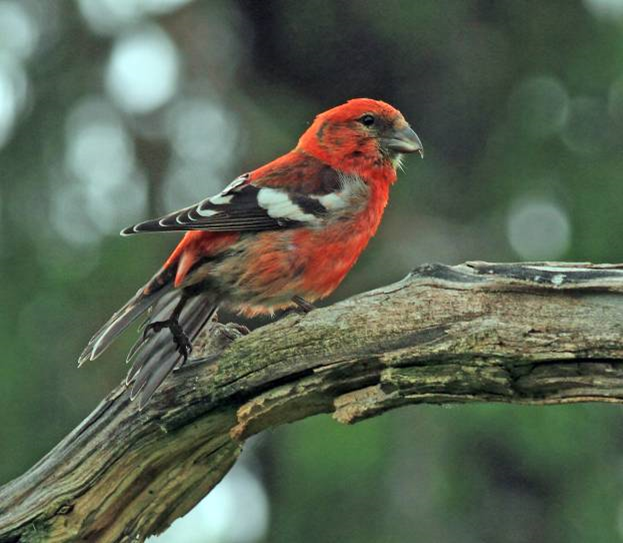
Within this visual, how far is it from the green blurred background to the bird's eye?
2402 mm

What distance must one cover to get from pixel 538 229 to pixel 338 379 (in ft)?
16.9

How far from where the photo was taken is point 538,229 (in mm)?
9438

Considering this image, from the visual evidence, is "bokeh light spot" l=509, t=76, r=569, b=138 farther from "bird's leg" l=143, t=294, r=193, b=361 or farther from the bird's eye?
"bird's leg" l=143, t=294, r=193, b=361

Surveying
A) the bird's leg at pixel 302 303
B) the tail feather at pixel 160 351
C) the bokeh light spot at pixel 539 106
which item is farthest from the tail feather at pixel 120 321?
the bokeh light spot at pixel 539 106

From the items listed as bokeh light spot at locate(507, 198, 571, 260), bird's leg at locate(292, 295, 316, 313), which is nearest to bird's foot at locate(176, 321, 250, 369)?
bird's leg at locate(292, 295, 316, 313)

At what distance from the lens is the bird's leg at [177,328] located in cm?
529

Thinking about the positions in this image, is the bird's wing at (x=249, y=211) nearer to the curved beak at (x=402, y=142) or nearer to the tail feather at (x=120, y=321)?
the tail feather at (x=120, y=321)

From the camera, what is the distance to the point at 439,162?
36.0ft

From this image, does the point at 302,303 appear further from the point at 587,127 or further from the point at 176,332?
the point at 587,127

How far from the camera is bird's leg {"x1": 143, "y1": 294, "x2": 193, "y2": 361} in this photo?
208 inches

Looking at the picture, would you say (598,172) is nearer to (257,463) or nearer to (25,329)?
(257,463)

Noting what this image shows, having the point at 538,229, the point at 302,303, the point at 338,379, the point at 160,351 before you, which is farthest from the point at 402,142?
the point at 538,229

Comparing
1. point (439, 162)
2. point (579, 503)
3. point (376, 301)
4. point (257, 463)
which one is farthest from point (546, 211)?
point (376, 301)

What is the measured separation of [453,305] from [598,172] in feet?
18.4
